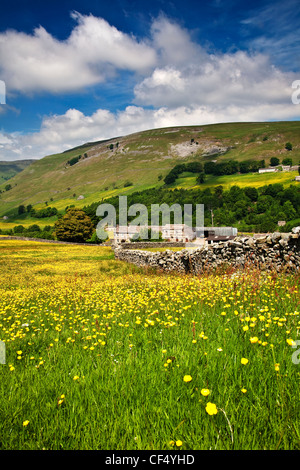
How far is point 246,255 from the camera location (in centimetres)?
1150

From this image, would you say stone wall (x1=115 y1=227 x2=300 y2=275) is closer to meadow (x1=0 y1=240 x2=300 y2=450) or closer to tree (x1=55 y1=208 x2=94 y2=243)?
meadow (x1=0 y1=240 x2=300 y2=450)

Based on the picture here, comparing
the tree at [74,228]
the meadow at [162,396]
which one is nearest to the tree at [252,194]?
the tree at [74,228]

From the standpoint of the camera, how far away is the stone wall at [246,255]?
9.19 meters

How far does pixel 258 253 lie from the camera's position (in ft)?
35.9

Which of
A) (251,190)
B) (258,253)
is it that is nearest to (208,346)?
(258,253)

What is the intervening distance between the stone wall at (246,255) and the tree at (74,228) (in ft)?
224

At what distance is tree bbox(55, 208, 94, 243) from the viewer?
8244 centimetres

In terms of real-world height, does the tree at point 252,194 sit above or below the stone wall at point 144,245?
above

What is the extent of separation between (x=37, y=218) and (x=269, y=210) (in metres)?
149

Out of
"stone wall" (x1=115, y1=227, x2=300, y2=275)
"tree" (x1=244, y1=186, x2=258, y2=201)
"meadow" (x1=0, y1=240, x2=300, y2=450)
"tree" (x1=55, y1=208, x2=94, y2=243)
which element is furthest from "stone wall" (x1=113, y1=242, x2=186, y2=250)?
"tree" (x1=244, y1=186, x2=258, y2=201)

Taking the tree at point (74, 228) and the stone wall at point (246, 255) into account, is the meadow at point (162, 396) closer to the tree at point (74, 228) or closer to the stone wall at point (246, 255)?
the stone wall at point (246, 255)

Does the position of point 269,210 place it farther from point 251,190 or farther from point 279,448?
point 279,448

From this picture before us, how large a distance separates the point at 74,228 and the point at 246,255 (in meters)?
77.6

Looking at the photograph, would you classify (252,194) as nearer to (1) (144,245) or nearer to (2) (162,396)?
(1) (144,245)
